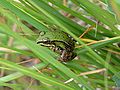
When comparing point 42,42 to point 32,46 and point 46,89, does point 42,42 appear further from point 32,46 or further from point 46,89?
point 32,46

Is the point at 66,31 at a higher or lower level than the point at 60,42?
higher

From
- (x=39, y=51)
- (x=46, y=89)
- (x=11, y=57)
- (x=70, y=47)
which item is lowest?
(x=11, y=57)

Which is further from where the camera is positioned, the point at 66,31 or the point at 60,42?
the point at 60,42

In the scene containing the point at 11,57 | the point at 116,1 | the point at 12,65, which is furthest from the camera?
the point at 11,57

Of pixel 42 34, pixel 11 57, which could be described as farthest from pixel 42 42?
pixel 11 57

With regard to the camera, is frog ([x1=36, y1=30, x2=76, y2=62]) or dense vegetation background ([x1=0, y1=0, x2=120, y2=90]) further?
frog ([x1=36, y1=30, x2=76, y2=62])

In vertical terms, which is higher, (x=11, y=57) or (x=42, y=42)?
(x=42, y=42)

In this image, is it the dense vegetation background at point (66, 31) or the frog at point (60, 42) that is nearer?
the dense vegetation background at point (66, 31)

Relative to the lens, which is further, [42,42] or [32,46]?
[42,42]
